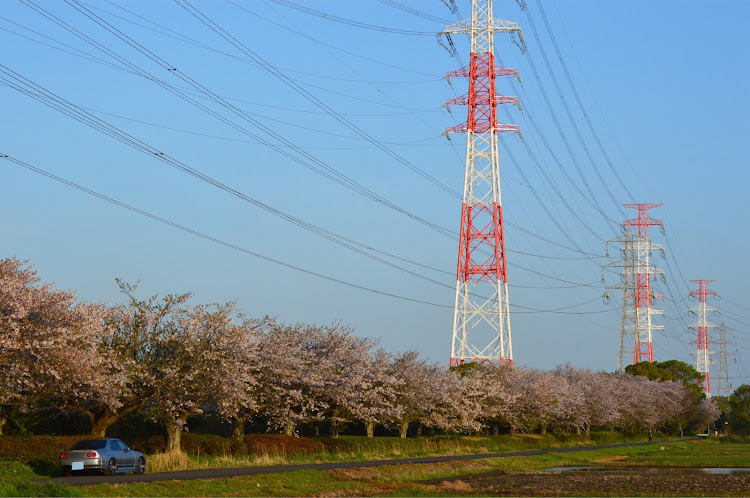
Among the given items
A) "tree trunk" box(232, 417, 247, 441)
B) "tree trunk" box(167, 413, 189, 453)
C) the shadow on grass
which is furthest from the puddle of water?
the shadow on grass

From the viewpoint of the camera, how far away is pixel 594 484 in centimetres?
3969

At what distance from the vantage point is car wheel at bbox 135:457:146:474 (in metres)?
35.8

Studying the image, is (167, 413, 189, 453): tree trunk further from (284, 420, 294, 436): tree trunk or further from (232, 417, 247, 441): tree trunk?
(284, 420, 294, 436): tree trunk

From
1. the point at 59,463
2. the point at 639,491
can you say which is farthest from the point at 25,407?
the point at 639,491

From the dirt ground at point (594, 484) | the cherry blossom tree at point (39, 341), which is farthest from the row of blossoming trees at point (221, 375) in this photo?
the dirt ground at point (594, 484)

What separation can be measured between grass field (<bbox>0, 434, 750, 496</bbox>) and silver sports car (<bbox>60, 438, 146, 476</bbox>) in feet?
4.76

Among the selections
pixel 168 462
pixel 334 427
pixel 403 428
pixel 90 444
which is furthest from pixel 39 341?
pixel 403 428

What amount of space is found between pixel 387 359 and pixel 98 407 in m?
27.6

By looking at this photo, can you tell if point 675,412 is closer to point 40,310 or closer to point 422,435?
point 422,435

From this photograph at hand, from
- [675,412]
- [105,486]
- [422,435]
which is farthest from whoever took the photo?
[675,412]

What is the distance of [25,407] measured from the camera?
36.6m

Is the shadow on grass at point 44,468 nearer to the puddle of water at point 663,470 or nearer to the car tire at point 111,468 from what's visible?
the car tire at point 111,468

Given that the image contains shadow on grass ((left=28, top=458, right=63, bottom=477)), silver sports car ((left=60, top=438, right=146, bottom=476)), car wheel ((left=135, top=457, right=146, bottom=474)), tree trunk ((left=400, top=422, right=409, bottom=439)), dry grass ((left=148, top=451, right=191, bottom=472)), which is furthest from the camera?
tree trunk ((left=400, top=422, right=409, bottom=439))

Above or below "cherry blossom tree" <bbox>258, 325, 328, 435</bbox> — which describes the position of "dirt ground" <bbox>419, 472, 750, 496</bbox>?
below
